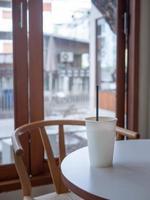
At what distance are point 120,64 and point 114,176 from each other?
53.8 inches

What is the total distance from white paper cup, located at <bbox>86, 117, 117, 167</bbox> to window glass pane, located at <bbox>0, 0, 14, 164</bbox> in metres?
0.96

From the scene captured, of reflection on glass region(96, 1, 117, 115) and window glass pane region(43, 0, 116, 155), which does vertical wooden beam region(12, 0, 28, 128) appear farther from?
reflection on glass region(96, 1, 117, 115)

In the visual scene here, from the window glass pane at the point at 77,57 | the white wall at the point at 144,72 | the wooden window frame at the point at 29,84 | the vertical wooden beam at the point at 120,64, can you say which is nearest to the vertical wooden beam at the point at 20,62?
the wooden window frame at the point at 29,84

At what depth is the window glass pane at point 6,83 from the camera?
186 centimetres

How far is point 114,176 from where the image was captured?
0.98 metres

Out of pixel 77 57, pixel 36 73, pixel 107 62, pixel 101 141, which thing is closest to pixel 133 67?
pixel 107 62

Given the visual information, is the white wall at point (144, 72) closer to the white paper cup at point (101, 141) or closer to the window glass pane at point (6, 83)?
the window glass pane at point (6, 83)

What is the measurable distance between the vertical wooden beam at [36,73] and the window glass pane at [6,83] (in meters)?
0.13

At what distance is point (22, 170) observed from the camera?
4.26 ft

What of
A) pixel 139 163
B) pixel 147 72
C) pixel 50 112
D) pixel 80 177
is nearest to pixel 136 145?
pixel 139 163

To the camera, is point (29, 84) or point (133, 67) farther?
point (133, 67)

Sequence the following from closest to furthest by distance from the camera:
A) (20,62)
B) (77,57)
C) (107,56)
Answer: (20,62), (77,57), (107,56)

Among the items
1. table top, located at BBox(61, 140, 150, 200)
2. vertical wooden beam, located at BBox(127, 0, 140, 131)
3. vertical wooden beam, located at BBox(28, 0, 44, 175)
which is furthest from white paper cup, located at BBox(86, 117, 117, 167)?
vertical wooden beam, located at BBox(127, 0, 140, 131)

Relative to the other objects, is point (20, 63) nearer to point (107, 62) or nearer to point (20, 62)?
point (20, 62)
